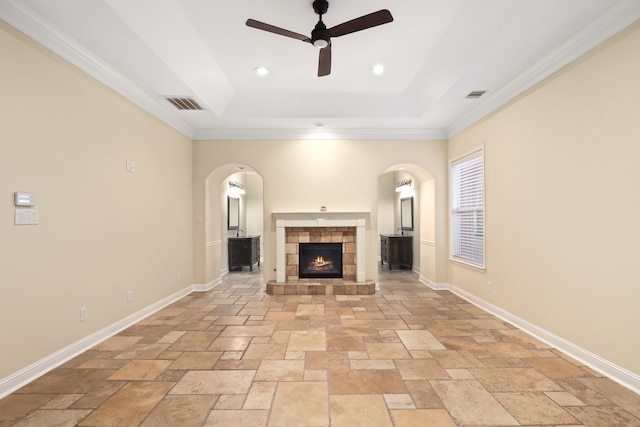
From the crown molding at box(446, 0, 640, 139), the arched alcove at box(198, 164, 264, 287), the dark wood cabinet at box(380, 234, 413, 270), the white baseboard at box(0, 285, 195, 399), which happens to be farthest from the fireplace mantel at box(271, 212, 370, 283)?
the crown molding at box(446, 0, 640, 139)

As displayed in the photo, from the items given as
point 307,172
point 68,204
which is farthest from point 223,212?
point 68,204

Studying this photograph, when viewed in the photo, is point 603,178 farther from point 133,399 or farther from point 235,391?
point 133,399

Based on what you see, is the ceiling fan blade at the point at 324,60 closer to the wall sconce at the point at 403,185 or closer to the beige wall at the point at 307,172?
the beige wall at the point at 307,172

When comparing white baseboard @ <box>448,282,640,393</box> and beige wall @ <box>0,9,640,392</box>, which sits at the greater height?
beige wall @ <box>0,9,640,392</box>

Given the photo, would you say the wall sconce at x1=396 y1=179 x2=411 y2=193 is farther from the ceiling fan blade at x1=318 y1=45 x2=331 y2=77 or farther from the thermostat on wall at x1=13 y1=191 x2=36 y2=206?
the thermostat on wall at x1=13 y1=191 x2=36 y2=206

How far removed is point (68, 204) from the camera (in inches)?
107

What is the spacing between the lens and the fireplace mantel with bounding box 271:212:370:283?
17.0 feet

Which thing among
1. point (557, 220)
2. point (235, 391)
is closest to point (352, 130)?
point (557, 220)

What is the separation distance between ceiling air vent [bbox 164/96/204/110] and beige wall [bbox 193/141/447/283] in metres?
1.08

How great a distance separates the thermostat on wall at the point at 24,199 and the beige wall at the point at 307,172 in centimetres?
288

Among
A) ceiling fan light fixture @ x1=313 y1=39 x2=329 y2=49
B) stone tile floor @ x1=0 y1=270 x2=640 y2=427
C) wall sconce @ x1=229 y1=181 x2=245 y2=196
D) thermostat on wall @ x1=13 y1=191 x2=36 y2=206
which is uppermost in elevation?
ceiling fan light fixture @ x1=313 y1=39 x2=329 y2=49

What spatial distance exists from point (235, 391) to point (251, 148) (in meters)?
3.93

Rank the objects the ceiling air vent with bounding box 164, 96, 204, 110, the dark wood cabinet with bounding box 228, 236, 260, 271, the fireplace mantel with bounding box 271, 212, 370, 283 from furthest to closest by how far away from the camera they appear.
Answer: the dark wood cabinet with bounding box 228, 236, 260, 271 → the fireplace mantel with bounding box 271, 212, 370, 283 → the ceiling air vent with bounding box 164, 96, 204, 110

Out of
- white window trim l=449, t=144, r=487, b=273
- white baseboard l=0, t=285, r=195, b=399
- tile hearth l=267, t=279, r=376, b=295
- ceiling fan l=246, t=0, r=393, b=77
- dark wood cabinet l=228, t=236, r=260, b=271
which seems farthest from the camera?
dark wood cabinet l=228, t=236, r=260, b=271
